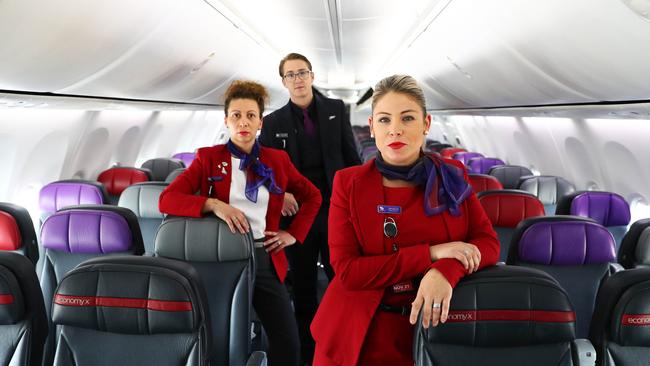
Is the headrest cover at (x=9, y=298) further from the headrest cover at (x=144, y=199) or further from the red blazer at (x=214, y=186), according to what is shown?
the headrest cover at (x=144, y=199)

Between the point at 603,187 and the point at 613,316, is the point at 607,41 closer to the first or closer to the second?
the point at 613,316

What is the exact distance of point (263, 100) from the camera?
3.38 meters

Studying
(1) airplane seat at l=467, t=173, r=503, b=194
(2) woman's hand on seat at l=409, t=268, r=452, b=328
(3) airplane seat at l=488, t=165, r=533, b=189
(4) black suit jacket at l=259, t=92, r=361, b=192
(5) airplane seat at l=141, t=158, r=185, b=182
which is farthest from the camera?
(5) airplane seat at l=141, t=158, r=185, b=182

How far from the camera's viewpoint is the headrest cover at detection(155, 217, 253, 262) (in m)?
3.01

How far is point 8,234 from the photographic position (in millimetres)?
3299

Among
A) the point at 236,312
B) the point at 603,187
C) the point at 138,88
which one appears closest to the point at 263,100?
the point at 236,312

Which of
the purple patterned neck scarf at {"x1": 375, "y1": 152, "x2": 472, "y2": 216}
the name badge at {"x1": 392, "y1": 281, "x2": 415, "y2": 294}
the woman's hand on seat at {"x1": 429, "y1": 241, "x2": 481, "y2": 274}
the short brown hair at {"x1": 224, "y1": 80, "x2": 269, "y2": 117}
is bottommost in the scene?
the name badge at {"x1": 392, "y1": 281, "x2": 415, "y2": 294}

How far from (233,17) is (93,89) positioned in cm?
164

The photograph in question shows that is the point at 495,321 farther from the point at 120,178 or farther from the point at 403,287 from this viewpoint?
the point at 120,178

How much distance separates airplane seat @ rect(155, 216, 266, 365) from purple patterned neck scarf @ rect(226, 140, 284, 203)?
0.28 meters

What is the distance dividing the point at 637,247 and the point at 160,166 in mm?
6929

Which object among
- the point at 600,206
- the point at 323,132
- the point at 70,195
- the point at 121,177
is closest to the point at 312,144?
the point at 323,132

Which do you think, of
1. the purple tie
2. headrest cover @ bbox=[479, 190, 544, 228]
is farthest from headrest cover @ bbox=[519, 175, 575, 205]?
the purple tie

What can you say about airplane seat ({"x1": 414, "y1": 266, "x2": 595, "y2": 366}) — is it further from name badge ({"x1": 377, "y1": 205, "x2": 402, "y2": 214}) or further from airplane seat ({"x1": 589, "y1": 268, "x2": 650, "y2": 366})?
name badge ({"x1": 377, "y1": 205, "x2": 402, "y2": 214})
